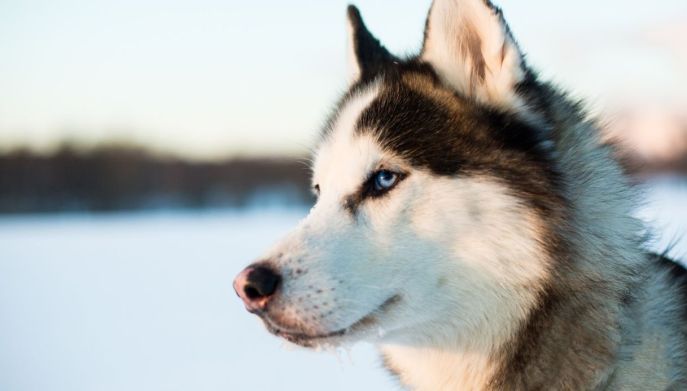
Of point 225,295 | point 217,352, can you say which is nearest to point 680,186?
point 225,295

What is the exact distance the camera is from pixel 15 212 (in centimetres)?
3117

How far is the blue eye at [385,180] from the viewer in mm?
2450

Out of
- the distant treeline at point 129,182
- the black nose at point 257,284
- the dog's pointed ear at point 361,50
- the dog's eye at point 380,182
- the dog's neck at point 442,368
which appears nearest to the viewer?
the black nose at point 257,284

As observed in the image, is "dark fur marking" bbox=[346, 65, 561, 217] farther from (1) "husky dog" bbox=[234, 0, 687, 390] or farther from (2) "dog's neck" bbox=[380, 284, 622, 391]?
(2) "dog's neck" bbox=[380, 284, 622, 391]

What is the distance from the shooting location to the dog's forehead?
8.30 ft

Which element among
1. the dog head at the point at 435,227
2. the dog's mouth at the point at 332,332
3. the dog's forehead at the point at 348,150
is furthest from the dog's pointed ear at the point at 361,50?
the dog's mouth at the point at 332,332

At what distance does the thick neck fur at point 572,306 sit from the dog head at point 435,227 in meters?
0.05

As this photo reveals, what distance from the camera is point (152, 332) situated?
6820mm

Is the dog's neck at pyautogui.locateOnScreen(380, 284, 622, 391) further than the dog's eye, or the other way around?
the dog's eye

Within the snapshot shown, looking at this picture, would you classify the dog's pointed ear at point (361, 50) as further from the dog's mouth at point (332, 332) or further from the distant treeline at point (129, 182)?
the distant treeline at point (129, 182)

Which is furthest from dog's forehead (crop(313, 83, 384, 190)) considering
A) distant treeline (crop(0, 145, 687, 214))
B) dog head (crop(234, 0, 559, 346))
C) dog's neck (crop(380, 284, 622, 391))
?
distant treeline (crop(0, 145, 687, 214))

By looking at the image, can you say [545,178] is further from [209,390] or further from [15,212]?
[15,212]

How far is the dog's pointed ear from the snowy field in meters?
1.07

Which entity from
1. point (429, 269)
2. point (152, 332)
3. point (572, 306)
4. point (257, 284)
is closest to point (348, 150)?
point (429, 269)
